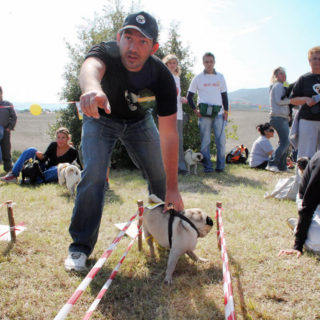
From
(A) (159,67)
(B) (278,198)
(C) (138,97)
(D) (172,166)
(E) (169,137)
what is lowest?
(B) (278,198)

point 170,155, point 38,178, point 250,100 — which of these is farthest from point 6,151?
point 250,100

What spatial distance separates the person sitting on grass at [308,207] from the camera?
2703 mm

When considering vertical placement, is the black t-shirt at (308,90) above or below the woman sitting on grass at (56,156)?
above

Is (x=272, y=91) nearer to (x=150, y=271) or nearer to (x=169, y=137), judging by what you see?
(x=169, y=137)

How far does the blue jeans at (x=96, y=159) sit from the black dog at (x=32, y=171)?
3416 millimetres

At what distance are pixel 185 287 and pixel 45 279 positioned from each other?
1.15m

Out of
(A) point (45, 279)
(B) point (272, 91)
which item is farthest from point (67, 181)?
(B) point (272, 91)

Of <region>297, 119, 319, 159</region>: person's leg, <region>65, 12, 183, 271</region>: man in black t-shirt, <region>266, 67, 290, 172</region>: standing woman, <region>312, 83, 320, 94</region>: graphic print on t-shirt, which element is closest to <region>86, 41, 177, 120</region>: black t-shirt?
<region>65, 12, 183, 271</region>: man in black t-shirt

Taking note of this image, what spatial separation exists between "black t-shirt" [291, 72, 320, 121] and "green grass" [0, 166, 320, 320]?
4.98 ft

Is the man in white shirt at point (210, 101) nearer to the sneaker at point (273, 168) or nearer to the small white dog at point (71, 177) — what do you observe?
the sneaker at point (273, 168)

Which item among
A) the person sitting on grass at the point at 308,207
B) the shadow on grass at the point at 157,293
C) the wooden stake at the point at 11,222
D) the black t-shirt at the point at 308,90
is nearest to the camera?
the shadow on grass at the point at 157,293

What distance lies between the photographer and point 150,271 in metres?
2.59

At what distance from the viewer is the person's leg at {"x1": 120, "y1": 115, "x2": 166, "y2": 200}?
8.97 ft

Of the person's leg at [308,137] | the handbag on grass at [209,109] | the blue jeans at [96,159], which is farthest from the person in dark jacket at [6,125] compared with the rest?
the person's leg at [308,137]
